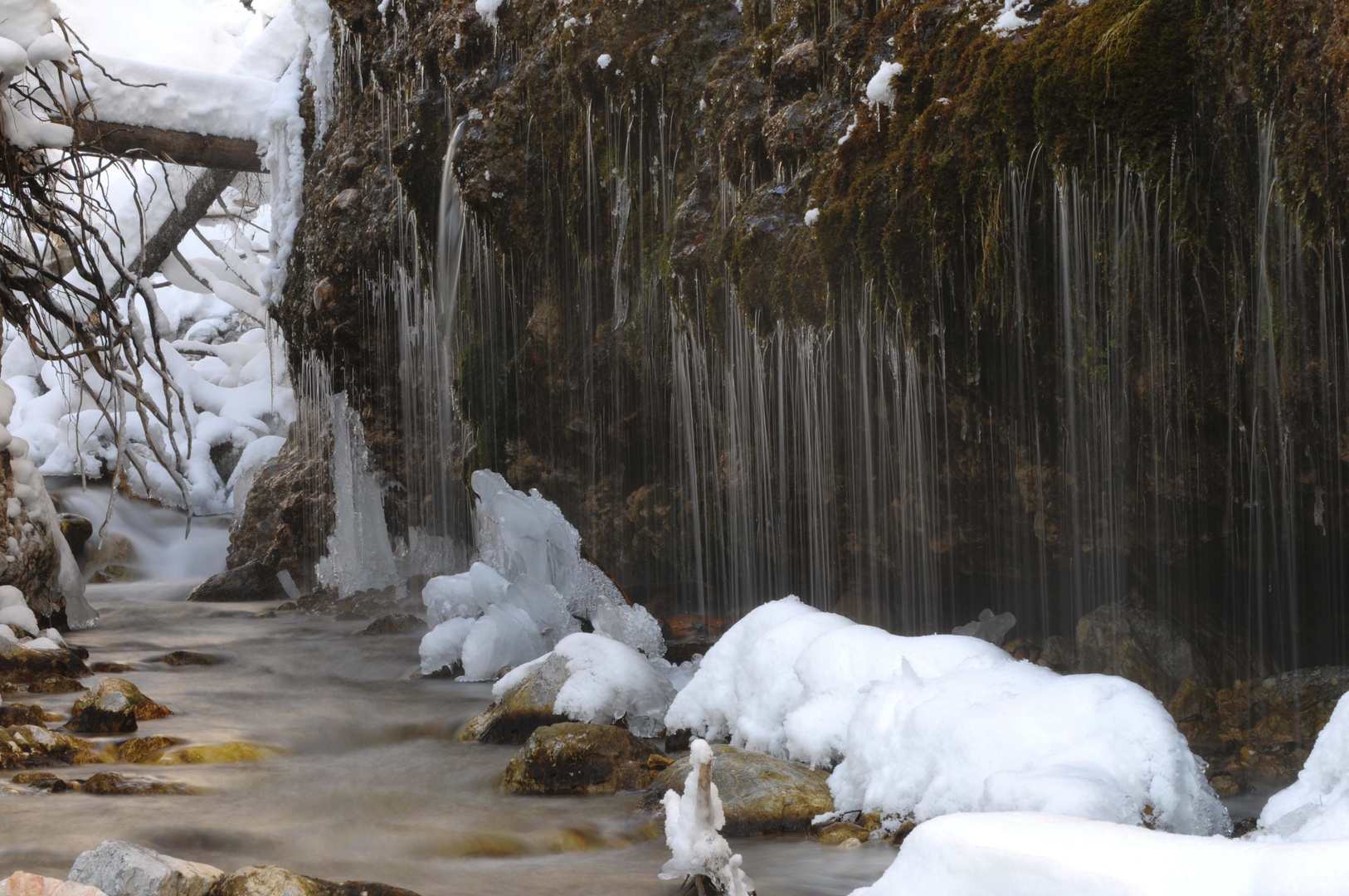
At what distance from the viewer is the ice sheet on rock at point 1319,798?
255 cm

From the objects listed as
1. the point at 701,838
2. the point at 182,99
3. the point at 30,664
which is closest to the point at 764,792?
the point at 701,838

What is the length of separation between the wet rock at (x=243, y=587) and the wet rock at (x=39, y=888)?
36.1 ft

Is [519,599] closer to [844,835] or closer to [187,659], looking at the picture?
[187,659]

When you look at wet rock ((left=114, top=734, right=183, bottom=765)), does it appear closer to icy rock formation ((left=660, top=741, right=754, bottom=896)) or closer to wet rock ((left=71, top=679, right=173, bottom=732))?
wet rock ((left=71, top=679, right=173, bottom=732))

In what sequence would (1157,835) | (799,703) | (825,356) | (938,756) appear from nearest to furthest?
(1157,835)
(938,756)
(799,703)
(825,356)

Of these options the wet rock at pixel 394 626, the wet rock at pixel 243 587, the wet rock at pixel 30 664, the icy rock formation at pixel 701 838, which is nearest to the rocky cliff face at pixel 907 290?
the wet rock at pixel 394 626

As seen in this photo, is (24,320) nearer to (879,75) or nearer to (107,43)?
(879,75)

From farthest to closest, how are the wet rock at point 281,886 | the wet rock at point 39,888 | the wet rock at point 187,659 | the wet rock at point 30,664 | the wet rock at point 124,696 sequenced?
the wet rock at point 187,659 < the wet rock at point 30,664 < the wet rock at point 124,696 < the wet rock at point 281,886 < the wet rock at point 39,888

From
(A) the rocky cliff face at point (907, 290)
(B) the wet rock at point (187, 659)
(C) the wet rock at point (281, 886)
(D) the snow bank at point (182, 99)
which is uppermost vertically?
(D) the snow bank at point (182, 99)

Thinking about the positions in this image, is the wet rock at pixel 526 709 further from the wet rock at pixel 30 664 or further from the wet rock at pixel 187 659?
the wet rock at pixel 187 659

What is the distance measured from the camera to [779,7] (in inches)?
286

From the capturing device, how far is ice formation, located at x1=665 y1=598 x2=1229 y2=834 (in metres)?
3.42

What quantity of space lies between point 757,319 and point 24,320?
401 cm

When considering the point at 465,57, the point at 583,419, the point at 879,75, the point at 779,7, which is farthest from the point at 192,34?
the point at 879,75
